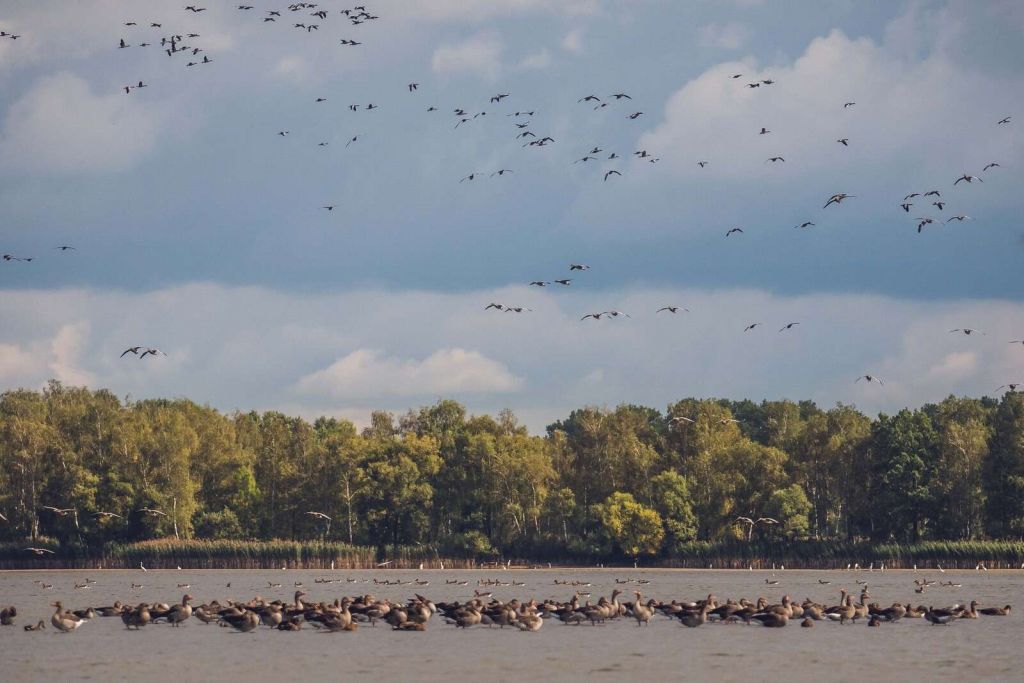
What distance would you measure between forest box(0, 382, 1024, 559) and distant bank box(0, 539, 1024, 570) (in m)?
1.43

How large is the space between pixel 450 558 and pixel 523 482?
1115 centimetres

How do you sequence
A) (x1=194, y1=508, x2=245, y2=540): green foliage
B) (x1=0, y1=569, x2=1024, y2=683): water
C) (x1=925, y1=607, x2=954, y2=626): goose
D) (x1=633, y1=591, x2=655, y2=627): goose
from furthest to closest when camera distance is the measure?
(x1=194, y1=508, x2=245, y2=540): green foliage → (x1=925, y1=607, x2=954, y2=626): goose → (x1=633, y1=591, x2=655, y2=627): goose → (x1=0, y1=569, x2=1024, y2=683): water

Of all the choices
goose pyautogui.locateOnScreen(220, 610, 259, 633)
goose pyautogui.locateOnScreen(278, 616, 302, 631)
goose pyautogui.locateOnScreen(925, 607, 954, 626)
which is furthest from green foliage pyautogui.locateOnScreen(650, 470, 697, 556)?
goose pyautogui.locateOnScreen(220, 610, 259, 633)

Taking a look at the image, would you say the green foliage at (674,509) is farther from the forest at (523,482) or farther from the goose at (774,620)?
the goose at (774,620)

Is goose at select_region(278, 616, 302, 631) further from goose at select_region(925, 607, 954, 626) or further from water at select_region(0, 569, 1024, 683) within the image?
goose at select_region(925, 607, 954, 626)

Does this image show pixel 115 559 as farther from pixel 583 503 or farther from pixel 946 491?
pixel 946 491

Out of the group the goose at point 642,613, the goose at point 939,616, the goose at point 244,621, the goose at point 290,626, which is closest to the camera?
the goose at point 290,626

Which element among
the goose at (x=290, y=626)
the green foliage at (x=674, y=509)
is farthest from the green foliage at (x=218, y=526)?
the goose at (x=290, y=626)

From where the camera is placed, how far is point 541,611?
6781cm

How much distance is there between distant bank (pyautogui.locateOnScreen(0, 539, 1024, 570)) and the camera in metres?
129

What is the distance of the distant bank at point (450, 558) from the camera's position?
422ft

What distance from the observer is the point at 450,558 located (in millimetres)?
151875

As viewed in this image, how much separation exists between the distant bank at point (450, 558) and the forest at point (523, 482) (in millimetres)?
1432

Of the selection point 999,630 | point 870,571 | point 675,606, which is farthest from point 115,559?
point 999,630
